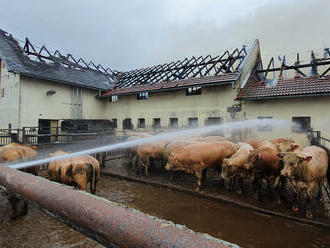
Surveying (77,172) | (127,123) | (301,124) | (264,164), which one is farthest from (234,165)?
(127,123)

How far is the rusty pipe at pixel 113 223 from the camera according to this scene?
89cm

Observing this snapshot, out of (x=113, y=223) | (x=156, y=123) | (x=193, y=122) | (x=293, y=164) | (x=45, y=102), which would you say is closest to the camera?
(x=113, y=223)

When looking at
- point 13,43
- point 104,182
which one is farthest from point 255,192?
point 13,43

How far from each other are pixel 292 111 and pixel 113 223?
15445 mm

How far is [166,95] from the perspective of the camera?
63.1 ft

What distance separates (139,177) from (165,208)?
11.1ft

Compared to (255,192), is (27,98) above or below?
above

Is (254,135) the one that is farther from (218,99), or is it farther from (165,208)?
(165,208)

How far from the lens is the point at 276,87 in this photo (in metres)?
14.8

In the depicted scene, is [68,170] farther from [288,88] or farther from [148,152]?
[288,88]

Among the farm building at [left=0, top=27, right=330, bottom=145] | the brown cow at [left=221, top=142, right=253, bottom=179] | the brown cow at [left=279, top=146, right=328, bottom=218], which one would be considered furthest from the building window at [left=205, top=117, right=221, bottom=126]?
the brown cow at [left=279, top=146, right=328, bottom=218]

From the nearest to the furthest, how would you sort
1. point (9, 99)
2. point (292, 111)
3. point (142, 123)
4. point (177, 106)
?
point (292, 111)
point (9, 99)
point (177, 106)
point (142, 123)

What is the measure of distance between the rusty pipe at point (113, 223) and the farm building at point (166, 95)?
48.7ft

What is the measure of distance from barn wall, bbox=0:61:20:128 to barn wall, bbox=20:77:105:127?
0.45 meters
